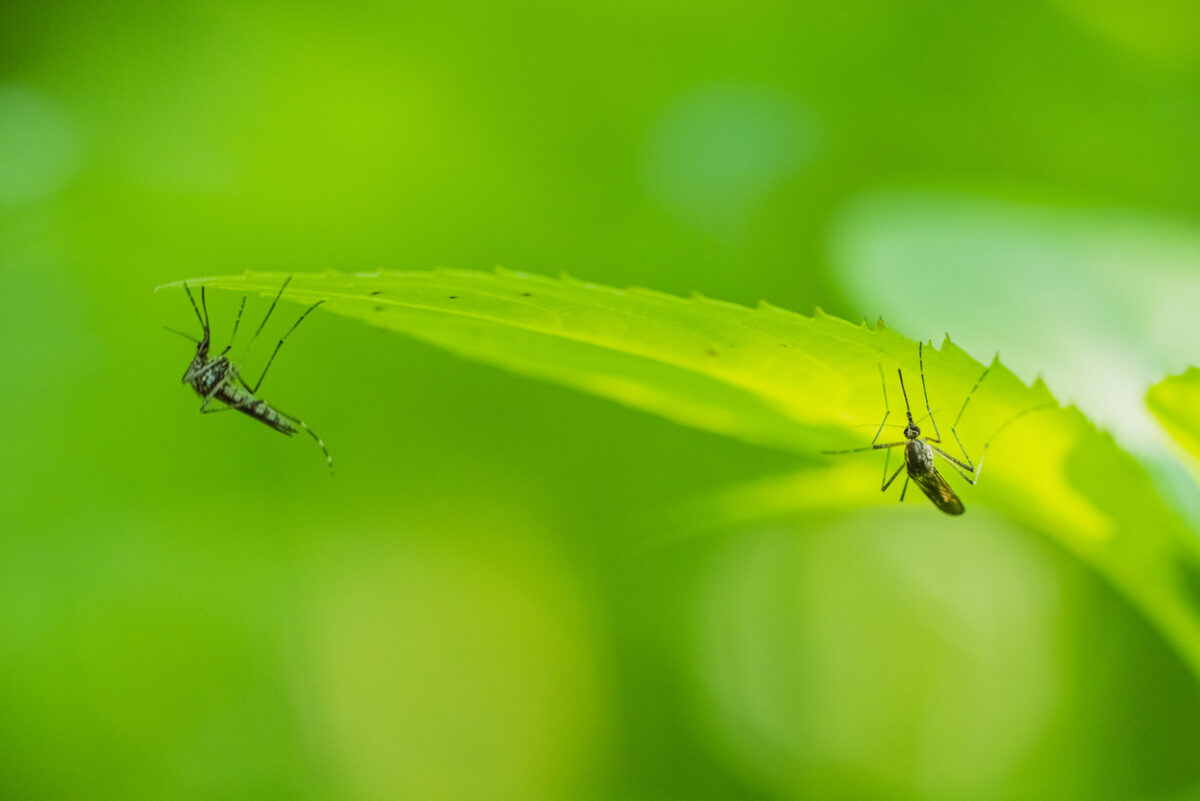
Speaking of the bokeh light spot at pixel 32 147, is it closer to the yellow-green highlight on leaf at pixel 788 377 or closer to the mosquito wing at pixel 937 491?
the yellow-green highlight on leaf at pixel 788 377

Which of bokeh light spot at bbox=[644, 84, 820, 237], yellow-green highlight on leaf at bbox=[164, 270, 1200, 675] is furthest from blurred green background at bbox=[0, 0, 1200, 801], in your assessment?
yellow-green highlight on leaf at bbox=[164, 270, 1200, 675]

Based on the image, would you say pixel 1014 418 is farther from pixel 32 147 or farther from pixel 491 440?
pixel 32 147

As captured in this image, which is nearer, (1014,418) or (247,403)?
(1014,418)

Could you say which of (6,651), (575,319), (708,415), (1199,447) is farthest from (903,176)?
(6,651)

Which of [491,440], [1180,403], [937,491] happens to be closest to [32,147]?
[491,440]

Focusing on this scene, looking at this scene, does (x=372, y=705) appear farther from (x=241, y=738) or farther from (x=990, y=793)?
(x=990, y=793)

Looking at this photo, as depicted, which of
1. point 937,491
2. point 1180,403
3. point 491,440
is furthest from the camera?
point 491,440
